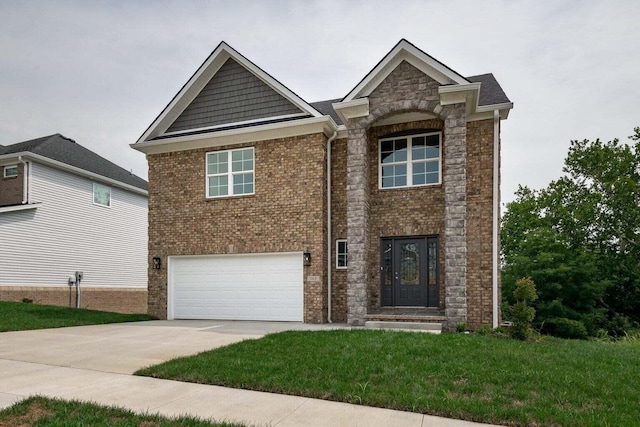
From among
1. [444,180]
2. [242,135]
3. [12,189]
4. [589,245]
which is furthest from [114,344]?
[589,245]

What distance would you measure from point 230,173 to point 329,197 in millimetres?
3300

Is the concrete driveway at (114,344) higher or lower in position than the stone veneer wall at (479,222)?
lower

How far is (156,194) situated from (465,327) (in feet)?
33.9

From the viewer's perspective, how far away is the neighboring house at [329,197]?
11219 millimetres

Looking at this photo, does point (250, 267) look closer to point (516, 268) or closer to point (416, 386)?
point (416, 386)

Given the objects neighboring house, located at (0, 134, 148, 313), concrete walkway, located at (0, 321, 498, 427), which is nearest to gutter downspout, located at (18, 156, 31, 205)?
neighboring house, located at (0, 134, 148, 313)

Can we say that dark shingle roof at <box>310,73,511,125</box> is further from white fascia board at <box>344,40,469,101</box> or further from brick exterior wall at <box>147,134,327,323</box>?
brick exterior wall at <box>147,134,327,323</box>

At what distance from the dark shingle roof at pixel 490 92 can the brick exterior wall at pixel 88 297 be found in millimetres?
17738

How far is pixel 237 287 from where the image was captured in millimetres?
13289

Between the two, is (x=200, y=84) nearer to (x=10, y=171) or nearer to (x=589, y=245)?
(x=10, y=171)

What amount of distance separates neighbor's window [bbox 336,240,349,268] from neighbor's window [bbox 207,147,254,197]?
10.3ft

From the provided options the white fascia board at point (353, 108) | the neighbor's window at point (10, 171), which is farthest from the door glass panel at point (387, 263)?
the neighbor's window at point (10, 171)

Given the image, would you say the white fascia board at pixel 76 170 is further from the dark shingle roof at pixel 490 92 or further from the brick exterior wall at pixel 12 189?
the dark shingle roof at pixel 490 92

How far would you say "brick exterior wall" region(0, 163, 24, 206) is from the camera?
58.1 ft
